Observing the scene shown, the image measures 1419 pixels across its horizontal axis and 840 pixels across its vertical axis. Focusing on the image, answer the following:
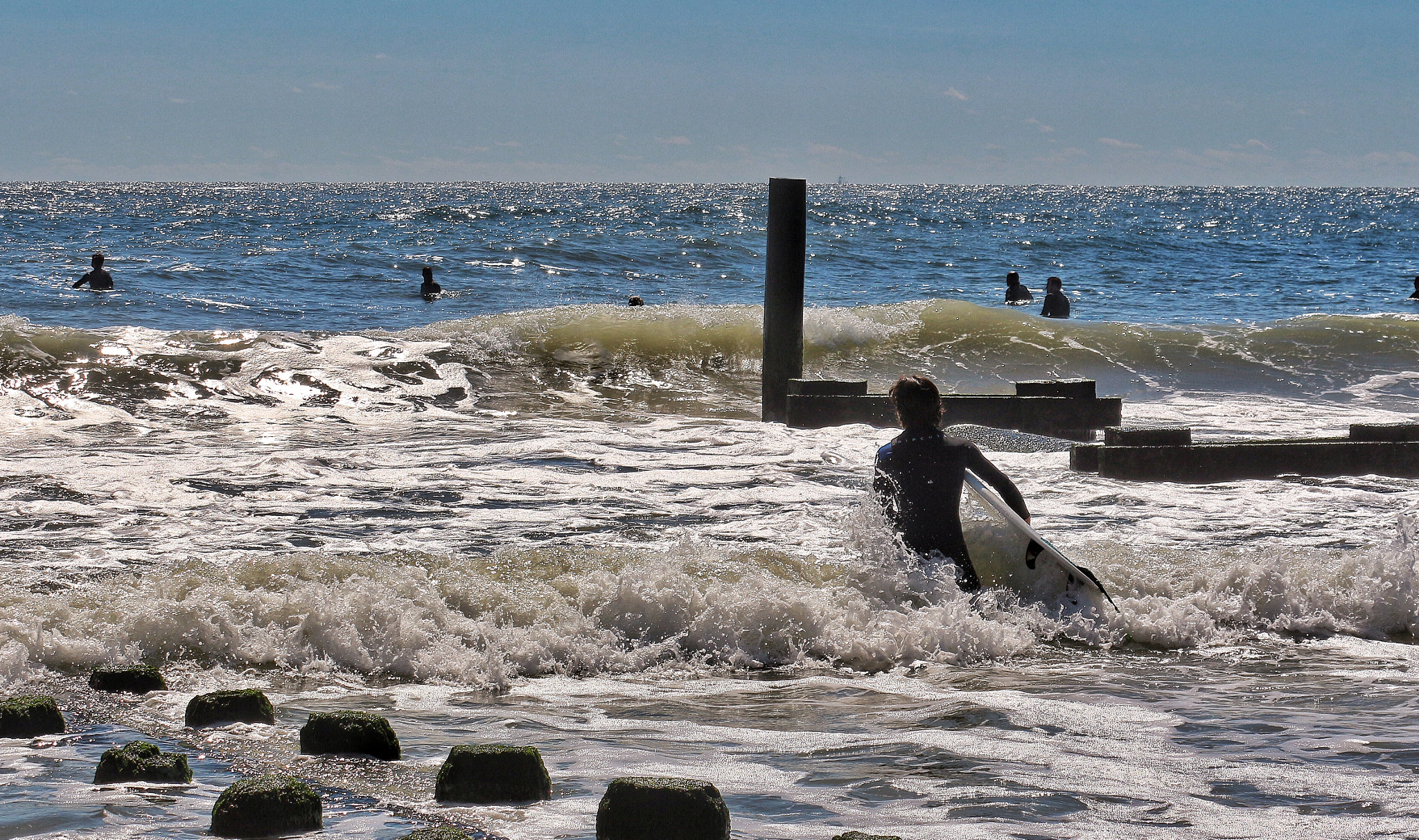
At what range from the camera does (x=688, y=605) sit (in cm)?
582

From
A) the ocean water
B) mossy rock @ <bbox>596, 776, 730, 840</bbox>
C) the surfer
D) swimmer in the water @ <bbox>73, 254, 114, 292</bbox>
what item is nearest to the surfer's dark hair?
the surfer

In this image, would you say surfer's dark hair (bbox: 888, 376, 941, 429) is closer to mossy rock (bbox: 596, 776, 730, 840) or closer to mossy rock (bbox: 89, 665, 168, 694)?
mossy rock (bbox: 596, 776, 730, 840)

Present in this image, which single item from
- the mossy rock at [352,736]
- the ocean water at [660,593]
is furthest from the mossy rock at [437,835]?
the mossy rock at [352,736]

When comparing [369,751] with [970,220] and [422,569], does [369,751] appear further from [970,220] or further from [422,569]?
[970,220]

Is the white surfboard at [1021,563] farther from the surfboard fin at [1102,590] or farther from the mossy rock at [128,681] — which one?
the mossy rock at [128,681]

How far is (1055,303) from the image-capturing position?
2095 cm

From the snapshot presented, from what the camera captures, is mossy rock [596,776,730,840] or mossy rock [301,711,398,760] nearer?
mossy rock [596,776,730,840]

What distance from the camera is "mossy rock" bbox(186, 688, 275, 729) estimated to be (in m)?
4.23

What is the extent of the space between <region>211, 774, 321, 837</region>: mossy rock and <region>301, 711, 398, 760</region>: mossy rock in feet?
2.13

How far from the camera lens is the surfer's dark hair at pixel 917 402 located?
6.19 metres

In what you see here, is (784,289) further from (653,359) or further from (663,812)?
(663,812)

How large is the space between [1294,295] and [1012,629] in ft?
91.1

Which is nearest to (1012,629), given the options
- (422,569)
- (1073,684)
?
(1073,684)

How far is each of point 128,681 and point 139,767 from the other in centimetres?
138
